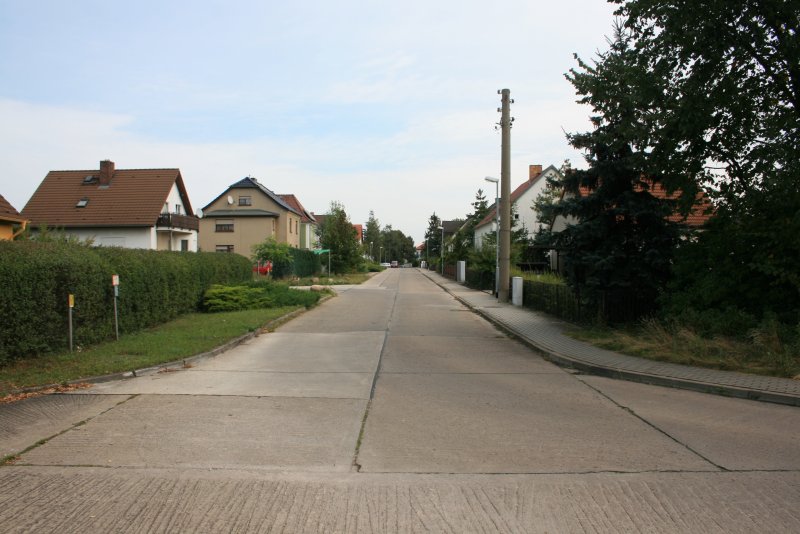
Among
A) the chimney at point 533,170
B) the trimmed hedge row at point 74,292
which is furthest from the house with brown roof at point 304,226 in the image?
the trimmed hedge row at point 74,292

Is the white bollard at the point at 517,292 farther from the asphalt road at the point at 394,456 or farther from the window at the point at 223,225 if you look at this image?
the window at the point at 223,225

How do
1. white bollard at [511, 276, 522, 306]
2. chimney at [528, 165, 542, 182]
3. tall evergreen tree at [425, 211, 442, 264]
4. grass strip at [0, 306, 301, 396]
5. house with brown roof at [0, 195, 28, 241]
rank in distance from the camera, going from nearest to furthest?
grass strip at [0, 306, 301, 396] → house with brown roof at [0, 195, 28, 241] → white bollard at [511, 276, 522, 306] → chimney at [528, 165, 542, 182] → tall evergreen tree at [425, 211, 442, 264]

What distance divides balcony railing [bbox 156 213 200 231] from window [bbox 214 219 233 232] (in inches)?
484

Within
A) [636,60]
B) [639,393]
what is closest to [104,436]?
[639,393]

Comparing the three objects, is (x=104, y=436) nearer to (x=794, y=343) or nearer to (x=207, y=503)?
(x=207, y=503)

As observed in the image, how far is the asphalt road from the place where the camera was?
13.0 feet

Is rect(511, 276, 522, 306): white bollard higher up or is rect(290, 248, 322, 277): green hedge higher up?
rect(290, 248, 322, 277): green hedge

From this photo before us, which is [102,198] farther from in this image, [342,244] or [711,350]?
[711,350]

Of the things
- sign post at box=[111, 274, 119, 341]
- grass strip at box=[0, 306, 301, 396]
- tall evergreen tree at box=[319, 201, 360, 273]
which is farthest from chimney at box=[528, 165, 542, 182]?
sign post at box=[111, 274, 119, 341]

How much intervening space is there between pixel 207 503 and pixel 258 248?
3675cm

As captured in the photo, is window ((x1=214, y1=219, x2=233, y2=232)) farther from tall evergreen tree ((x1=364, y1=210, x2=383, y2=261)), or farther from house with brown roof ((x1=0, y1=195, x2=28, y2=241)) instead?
tall evergreen tree ((x1=364, y1=210, x2=383, y2=261))

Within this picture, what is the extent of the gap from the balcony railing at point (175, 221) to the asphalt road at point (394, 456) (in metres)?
31.9

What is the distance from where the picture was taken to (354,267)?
56.2m

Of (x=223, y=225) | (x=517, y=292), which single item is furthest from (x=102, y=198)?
(x=517, y=292)
